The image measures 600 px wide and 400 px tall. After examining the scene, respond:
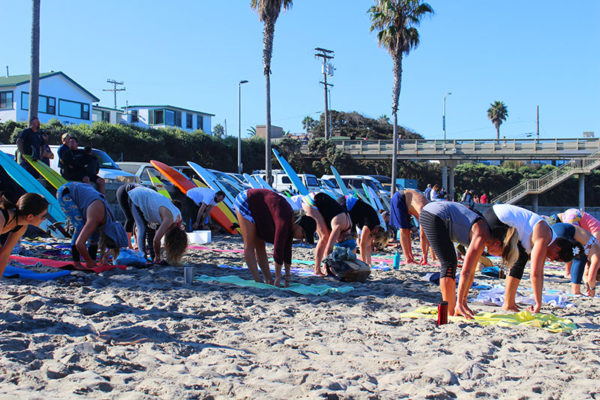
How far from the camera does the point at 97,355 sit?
11.3 ft

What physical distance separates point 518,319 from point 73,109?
36744 millimetres

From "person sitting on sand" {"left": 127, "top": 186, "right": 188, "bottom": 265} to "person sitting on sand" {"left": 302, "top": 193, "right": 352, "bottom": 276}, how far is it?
5.48 ft

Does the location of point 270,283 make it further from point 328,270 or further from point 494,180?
point 494,180

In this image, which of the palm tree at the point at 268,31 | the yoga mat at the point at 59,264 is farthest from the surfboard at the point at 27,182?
the palm tree at the point at 268,31

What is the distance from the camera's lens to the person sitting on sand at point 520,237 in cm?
473

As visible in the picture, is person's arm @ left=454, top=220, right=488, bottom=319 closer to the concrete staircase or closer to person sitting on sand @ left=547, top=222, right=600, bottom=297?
person sitting on sand @ left=547, top=222, right=600, bottom=297

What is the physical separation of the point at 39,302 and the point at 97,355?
1543 millimetres

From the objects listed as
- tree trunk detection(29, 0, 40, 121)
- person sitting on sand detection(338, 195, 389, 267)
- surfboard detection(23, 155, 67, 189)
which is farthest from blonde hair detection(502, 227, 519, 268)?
tree trunk detection(29, 0, 40, 121)

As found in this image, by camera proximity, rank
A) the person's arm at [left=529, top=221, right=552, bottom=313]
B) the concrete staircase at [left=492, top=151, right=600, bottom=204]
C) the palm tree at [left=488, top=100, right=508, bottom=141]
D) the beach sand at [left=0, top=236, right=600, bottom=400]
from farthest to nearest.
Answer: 1. the palm tree at [left=488, top=100, right=508, bottom=141]
2. the concrete staircase at [left=492, top=151, right=600, bottom=204]
3. the person's arm at [left=529, top=221, right=552, bottom=313]
4. the beach sand at [left=0, top=236, right=600, bottom=400]

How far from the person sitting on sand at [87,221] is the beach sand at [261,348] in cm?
63

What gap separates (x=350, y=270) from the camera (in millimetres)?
6781

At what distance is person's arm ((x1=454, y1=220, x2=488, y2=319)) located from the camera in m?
Answer: 4.74

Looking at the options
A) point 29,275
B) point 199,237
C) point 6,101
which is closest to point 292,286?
point 29,275

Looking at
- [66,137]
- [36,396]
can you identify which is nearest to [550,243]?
[36,396]
